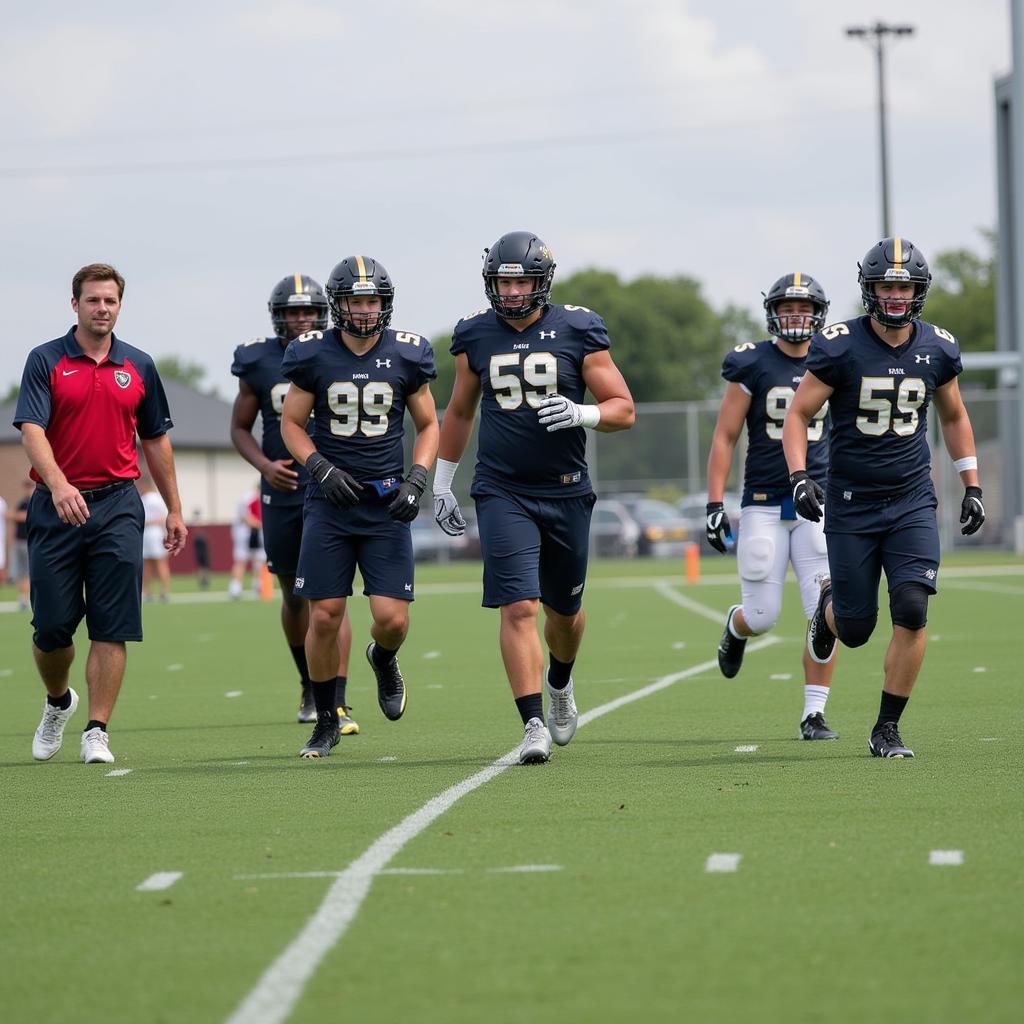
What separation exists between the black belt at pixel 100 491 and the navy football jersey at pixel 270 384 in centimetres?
178

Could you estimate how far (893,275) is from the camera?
7.98 meters

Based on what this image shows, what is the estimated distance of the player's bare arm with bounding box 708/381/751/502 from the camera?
30.6ft

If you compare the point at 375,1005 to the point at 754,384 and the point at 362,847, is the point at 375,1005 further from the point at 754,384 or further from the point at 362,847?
the point at 754,384

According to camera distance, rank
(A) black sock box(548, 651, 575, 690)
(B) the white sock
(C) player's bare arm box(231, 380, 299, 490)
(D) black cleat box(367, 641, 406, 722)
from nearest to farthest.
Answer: (A) black sock box(548, 651, 575, 690)
(B) the white sock
(D) black cleat box(367, 641, 406, 722)
(C) player's bare arm box(231, 380, 299, 490)

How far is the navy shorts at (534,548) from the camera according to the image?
8102 millimetres

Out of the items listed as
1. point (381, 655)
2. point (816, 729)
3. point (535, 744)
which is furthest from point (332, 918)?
point (816, 729)

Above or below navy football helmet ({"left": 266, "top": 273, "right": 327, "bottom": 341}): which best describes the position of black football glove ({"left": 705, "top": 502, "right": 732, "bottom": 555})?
below

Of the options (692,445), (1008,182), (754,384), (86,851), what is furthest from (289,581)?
(1008,182)

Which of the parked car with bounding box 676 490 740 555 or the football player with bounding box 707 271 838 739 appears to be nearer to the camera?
the football player with bounding box 707 271 838 739

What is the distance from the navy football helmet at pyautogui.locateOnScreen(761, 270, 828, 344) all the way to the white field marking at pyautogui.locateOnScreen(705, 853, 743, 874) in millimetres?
4056

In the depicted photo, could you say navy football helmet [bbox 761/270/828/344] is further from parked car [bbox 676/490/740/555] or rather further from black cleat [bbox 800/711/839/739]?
parked car [bbox 676/490/740/555]

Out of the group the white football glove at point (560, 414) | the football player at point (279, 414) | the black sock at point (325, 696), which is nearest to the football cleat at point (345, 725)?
the football player at point (279, 414)

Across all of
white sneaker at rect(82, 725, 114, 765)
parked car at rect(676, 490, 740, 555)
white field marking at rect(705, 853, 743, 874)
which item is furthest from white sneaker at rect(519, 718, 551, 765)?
parked car at rect(676, 490, 740, 555)

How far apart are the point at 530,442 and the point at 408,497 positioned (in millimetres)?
649
